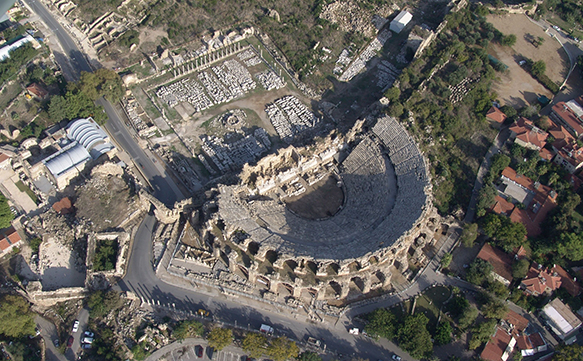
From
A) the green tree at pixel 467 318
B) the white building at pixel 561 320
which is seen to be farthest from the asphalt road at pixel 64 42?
the white building at pixel 561 320

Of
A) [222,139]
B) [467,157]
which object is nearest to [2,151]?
[222,139]

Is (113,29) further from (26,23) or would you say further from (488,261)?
(488,261)

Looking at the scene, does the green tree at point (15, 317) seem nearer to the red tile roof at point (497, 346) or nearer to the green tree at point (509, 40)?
the red tile roof at point (497, 346)

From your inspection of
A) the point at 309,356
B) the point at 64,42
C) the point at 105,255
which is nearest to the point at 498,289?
the point at 309,356

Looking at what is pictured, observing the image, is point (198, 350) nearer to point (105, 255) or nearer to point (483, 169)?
point (105, 255)

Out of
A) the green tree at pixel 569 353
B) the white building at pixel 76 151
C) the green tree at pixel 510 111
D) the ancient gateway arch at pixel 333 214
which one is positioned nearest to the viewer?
the green tree at pixel 569 353
